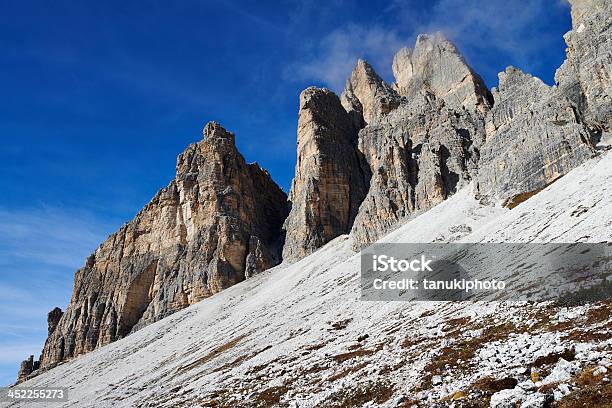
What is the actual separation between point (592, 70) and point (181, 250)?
111983 mm

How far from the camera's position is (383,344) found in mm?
33219

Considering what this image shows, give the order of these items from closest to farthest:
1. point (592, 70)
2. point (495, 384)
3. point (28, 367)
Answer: point (495, 384), point (592, 70), point (28, 367)

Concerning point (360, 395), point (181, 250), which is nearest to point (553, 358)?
point (360, 395)

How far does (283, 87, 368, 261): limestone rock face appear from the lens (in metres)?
128

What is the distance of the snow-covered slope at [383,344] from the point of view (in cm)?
1874

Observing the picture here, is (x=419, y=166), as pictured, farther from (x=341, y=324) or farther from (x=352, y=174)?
(x=341, y=324)

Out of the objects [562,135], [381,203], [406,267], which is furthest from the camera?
[381,203]

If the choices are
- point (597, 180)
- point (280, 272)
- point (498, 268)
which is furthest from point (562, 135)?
point (280, 272)

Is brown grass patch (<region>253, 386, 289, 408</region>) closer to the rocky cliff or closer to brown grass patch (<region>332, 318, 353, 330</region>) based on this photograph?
→ brown grass patch (<region>332, 318, 353, 330</region>)

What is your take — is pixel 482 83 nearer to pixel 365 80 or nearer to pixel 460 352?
pixel 365 80

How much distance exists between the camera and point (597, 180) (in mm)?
51625

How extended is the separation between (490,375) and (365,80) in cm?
17204

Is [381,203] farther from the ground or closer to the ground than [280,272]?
farther from the ground

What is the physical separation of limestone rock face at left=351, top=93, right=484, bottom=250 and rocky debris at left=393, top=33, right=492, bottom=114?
27.7 ft
